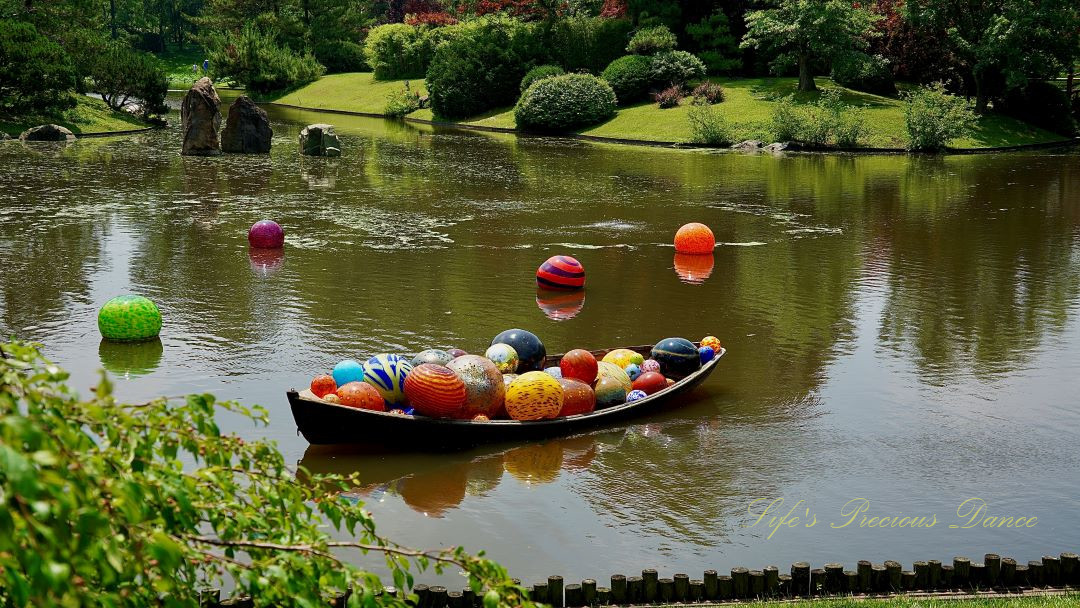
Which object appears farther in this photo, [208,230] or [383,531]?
[208,230]

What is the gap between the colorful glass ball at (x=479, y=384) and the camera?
39.1ft

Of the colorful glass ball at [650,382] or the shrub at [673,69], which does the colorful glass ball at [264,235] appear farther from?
the shrub at [673,69]

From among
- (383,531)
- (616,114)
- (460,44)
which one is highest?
(460,44)

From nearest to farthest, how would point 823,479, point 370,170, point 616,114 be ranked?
point 823,479, point 370,170, point 616,114

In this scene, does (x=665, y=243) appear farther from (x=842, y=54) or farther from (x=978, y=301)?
(x=842, y=54)

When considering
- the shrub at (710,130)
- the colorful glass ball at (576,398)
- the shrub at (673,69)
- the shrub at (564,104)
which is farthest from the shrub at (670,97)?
the colorful glass ball at (576,398)

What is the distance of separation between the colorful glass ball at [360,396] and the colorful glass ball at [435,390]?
1.22ft

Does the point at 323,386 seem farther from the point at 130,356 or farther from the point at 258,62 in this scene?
the point at 258,62

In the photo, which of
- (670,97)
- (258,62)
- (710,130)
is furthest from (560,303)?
(258,62)

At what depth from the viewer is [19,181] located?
31.6 metres

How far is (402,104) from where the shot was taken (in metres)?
62.0

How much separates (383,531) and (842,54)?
144 feet

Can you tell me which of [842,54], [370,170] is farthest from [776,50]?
[370,170]

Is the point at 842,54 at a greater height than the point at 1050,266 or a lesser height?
greater
